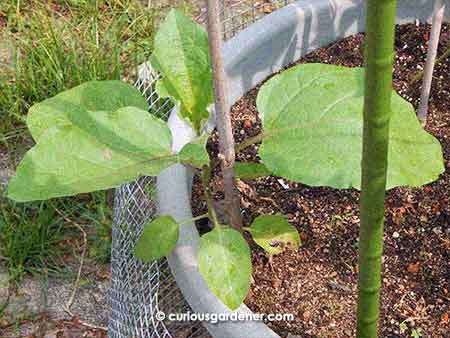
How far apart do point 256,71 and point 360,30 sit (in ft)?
0.89

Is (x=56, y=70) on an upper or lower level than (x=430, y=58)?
lower

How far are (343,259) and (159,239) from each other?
0.33 metres

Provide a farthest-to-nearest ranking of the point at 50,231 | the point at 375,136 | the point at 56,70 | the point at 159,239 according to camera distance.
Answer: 1. the point at 56,70
2. the point at 50,231
3. the point at 159,239
4. the point at 375,136

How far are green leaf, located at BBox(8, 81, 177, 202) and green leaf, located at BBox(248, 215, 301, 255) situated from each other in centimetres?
20

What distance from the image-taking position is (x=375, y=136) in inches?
28.5

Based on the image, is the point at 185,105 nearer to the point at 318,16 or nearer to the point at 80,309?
the point at 318,16

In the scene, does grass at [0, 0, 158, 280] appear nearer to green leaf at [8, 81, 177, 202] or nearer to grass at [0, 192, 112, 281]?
grass at [0, 192, 112, 281]

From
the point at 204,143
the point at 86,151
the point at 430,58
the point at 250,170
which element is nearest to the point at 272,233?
the point at 250,170

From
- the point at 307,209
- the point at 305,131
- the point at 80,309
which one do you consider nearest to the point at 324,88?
the point at 305,131

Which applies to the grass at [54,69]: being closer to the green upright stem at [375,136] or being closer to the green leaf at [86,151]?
the green leaf at [86,151]

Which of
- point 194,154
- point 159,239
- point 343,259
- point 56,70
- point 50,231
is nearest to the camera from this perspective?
point 194,154

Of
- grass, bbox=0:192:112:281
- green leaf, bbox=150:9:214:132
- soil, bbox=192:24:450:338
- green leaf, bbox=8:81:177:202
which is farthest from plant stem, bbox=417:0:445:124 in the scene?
grass, bbox=0:192:112:281

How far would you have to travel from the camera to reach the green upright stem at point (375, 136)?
663 mm

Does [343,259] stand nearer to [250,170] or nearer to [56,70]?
[250,170]
